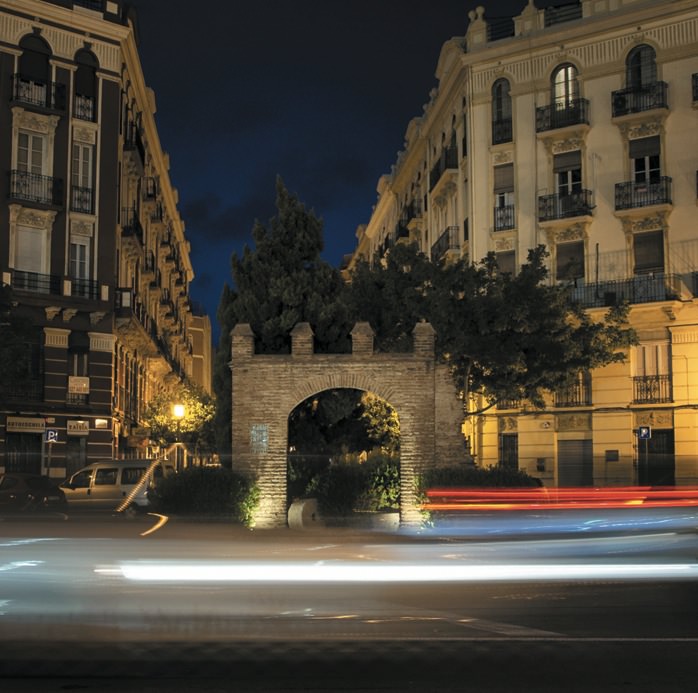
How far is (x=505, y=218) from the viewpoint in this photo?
137ft

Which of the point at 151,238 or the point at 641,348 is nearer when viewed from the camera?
the point at 641,348

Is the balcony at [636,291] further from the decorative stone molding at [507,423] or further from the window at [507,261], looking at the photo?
the decorative stone molding at [507,423]

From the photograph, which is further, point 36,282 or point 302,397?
point 36,282

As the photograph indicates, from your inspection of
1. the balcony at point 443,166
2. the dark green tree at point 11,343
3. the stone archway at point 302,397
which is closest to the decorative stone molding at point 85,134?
the dark green tree at point 11,343

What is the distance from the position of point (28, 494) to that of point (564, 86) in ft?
86.3

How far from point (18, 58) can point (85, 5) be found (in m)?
4.31

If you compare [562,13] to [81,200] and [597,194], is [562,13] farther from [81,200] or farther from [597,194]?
[81,200]

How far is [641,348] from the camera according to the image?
124ft

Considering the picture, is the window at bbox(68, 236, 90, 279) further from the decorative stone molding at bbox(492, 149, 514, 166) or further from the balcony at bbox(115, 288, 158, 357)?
the decorative stone molding at bbox(492, 149, 514, 166)

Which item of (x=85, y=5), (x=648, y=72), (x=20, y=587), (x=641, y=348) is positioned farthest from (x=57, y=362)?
(x=20, y=587)

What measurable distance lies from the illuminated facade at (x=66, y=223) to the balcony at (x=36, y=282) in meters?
0.04

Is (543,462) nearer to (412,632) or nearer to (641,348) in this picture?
(641,348)

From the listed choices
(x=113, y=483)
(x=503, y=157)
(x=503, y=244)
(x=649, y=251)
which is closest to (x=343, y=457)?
(x=113, y=483)

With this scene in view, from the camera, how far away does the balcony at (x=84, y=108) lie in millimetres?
42812
